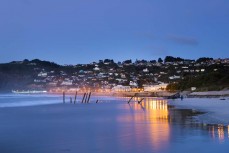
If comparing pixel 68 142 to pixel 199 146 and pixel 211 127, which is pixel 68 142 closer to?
pixel 199 146

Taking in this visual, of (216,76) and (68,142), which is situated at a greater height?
(216,76)

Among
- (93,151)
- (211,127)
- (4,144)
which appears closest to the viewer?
(93,151)

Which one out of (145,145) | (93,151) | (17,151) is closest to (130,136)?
(145,145)

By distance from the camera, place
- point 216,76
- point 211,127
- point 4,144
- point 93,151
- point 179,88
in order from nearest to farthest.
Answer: point 93,151 → point 4,144 → point 211,127 → point 216,76 → point 179,88

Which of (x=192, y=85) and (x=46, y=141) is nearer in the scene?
(x=46, y=141)

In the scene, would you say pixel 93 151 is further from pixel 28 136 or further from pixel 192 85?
pixel 192 85

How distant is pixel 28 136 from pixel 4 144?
8.92 feet

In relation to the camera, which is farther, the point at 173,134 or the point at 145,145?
the point at 173,134

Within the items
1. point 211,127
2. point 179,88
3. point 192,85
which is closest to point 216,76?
point 192,85

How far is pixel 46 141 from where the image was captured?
1669 centimetres

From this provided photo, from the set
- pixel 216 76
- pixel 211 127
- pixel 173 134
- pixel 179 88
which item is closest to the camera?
pixel 173 134

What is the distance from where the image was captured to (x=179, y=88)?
106 m

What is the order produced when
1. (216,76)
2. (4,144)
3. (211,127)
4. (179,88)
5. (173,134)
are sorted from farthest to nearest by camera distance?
(179,88), (216,76), (211,127), (173,134), (4,144)

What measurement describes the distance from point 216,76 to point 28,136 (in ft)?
264
